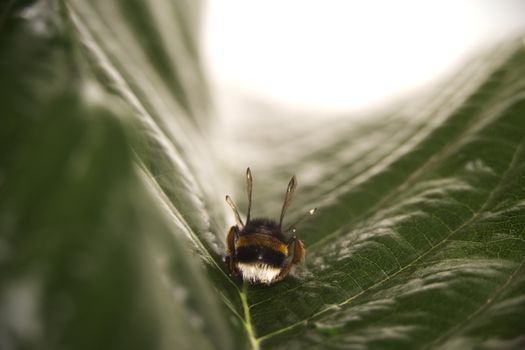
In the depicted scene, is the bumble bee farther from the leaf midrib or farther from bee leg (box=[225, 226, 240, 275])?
the leaf midrib

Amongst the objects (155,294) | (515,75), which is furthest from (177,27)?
(155,294)

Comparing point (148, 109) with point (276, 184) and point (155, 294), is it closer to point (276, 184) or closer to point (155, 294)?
point (276, 184)

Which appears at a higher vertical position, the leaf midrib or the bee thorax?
the bee thorax

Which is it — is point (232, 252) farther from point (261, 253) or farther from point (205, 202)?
point (205, 202)

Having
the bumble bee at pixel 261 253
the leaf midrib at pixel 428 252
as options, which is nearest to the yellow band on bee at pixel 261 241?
the bumble bee at pixel 261 253

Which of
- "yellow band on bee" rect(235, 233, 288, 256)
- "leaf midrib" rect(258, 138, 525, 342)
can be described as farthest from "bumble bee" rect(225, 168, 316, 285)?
"leaf midrib" rect(258, 138, 525, 342)

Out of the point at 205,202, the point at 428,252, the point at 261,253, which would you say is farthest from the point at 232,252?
the point at 428,252
